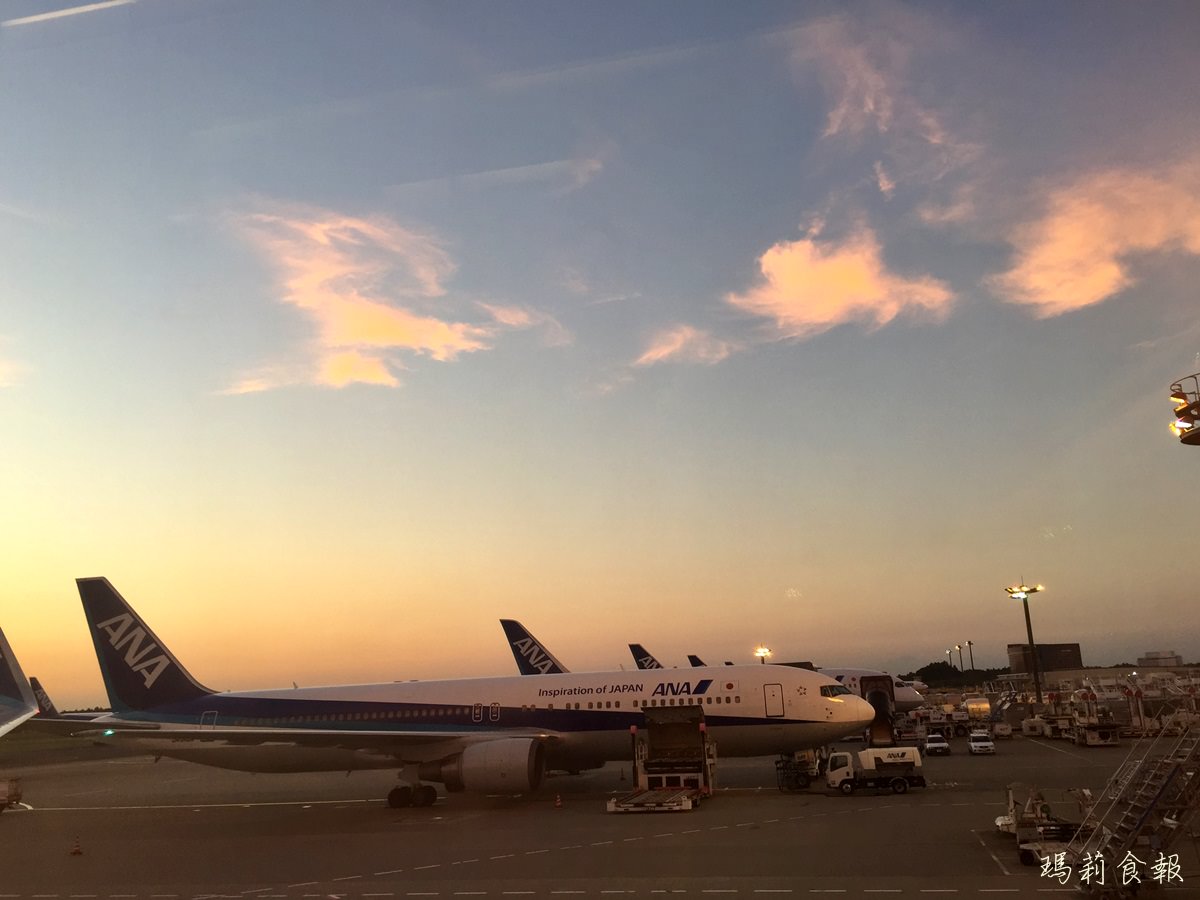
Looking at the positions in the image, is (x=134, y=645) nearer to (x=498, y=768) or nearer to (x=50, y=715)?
(x=50, y=715)

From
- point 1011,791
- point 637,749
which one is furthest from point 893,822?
point 637,749

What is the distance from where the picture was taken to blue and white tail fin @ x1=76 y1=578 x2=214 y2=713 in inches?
1390

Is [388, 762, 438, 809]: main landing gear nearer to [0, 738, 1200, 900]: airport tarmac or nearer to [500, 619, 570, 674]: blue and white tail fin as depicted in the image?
[0, 738, 1200, 900]: airport tarmac

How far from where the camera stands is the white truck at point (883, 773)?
2736 cm

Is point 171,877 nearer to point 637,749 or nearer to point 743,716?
point 637,749

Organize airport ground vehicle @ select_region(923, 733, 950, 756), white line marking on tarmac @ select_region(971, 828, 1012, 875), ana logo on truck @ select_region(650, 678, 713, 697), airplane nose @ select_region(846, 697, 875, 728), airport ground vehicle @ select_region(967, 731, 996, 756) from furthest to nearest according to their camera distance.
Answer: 1. airport ground vehicle @ select_region(923, 733, 950, 756)
2. airport ground vehicle @ select_region(967, 731, 996, 756)
3. ana logo on truck @ select_region(650, 678, 713, 697)
4. airplane nose @ select_region(846, 697, 875, 728)
5. white line marking on tarmac @ select_region(971, 828, 1012, 875)

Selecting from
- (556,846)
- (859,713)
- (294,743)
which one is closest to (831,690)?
(859,713)

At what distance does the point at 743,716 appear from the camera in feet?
97.1

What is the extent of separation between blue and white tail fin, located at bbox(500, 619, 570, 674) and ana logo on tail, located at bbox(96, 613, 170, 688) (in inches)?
992

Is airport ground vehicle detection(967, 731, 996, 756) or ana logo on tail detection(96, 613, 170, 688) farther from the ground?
ana logo on tail detection(96, 613, 170, 688)

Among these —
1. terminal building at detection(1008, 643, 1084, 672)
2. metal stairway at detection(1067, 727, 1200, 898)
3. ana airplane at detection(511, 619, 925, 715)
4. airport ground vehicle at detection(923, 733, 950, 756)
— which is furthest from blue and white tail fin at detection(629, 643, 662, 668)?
terminal building at detection(1008, 643, 1084, 672)

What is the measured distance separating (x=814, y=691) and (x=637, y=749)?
6307 millimetres

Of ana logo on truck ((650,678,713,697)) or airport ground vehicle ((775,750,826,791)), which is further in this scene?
ana logo on truck ((650,678,713,697))

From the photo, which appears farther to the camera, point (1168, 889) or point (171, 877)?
point (171, 877)
